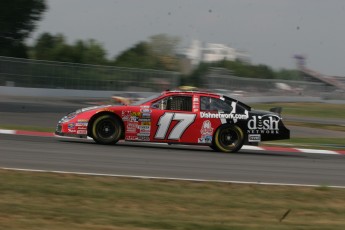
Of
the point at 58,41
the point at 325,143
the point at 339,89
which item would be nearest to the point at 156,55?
the point at 58,41

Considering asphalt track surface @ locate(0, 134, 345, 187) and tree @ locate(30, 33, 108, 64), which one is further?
tree @ locate(30, 33, 108, 64)

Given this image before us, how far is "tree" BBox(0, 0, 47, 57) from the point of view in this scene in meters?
57.5

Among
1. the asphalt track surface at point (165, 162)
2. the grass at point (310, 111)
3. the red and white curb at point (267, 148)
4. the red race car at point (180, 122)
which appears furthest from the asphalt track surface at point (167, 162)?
the grass at point (310, 111)

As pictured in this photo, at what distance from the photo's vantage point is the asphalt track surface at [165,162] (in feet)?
33.8

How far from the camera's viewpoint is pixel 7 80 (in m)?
39.8

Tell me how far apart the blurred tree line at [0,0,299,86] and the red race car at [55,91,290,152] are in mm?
46030

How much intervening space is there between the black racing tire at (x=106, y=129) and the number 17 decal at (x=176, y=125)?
0.89m

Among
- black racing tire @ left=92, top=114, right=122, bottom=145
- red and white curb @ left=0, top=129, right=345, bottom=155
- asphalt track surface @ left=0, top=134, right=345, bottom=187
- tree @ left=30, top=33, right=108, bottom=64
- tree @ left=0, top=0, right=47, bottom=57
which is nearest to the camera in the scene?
asphalt track surface @ left=0, top=134, right=345, bottom=187

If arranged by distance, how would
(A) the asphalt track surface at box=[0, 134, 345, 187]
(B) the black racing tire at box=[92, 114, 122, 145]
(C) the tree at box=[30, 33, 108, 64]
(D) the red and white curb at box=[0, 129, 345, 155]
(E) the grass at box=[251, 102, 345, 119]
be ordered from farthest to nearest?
(C) the tree at box=[30, 33, 108, 64] < (E) the grass at box=[251, 102, 345, 119] < (D) the red and white curb at box=[0, 129, 345, 155] < (B) the black racing tire at box=[92, 114, 122, 145] < (A) the asphalt track surface at box=[0, 134, 345, 187]

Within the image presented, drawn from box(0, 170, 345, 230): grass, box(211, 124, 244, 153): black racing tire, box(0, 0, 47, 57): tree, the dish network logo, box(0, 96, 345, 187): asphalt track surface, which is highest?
box(0, 0, 47, 57): tree

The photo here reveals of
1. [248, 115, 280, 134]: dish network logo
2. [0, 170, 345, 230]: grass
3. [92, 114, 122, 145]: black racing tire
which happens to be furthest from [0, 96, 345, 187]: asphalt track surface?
[0, 170, 345, 230]: grass

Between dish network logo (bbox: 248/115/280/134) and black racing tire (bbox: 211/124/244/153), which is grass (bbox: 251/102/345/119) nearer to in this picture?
dish network logo (bbox: 248/115/280/134)

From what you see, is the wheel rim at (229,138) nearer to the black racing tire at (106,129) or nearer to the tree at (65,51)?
the black racing tire at (106,129)

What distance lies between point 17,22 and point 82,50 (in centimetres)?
2552
